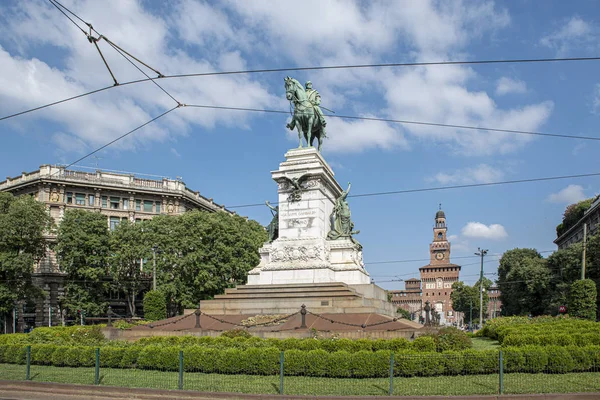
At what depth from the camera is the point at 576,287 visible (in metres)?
40.4

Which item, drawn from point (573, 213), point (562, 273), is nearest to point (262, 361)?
point (562, 273)

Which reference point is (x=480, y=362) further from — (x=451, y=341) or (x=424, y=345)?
(x=451, y=341)

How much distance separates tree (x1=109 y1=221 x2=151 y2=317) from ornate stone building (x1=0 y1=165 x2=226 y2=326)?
6301 mm

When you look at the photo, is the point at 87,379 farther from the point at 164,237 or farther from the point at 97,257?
the point at 97,257

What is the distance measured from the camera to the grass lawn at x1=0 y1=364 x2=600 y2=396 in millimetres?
13594

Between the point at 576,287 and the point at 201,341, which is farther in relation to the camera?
the point at 576,287

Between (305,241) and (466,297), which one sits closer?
(305,241)

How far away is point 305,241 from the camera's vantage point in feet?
94.2

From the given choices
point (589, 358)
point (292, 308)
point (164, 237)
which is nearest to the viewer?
point (589, 358)

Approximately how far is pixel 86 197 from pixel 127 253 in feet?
58.0

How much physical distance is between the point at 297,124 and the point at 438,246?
174 meters

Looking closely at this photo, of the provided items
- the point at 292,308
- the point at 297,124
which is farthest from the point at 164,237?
the point at 292,308

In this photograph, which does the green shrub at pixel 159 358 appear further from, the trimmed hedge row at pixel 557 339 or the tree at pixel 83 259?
the tree at pixel 83 259

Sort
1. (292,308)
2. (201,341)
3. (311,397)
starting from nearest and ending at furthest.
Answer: (311,397) < (201,341) < (292,308)
